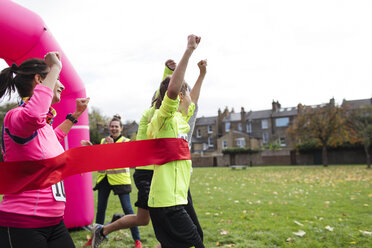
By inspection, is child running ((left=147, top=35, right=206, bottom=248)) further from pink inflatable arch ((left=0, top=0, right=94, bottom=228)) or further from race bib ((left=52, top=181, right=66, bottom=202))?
pink inflatable arch ((left=0, top=0, right=94, bottom=228))

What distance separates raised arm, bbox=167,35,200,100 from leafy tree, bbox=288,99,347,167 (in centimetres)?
3138

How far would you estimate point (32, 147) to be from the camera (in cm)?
228

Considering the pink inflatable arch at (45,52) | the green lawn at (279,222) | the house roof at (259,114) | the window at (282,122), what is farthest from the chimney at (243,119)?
the pink inflatable arch at (45,52)

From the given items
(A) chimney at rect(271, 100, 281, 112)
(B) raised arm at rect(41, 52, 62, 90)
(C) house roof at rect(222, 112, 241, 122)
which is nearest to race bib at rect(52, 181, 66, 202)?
(B) raised arm at rect(41, 52, 62, 90)

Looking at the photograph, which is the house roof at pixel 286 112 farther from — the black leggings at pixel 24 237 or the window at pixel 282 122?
the black leggings at pixel 24 237

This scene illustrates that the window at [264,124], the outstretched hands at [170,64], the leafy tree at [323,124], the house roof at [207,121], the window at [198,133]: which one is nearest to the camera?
the outstretched hands at [170,64]

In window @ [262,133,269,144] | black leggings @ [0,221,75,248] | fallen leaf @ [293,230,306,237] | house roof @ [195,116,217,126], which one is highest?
house roof @ [195,116,217,126]

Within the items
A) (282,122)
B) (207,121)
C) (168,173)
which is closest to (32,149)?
(168,173)

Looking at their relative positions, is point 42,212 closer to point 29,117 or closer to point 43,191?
point 43,191

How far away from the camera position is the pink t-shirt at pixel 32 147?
6.75ft

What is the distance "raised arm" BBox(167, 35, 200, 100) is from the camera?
274 centimetres

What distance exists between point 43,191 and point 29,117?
24.4 inches

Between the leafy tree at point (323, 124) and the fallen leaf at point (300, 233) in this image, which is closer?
the fallen leaf at point (300, 233)

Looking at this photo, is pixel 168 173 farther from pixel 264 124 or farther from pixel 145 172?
pixel 264 124
